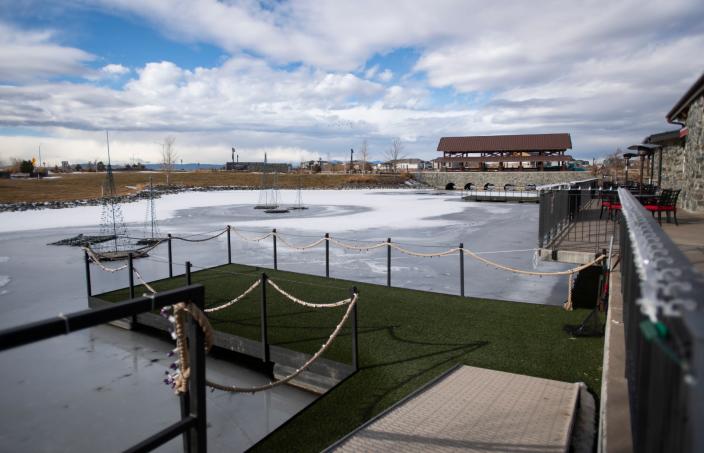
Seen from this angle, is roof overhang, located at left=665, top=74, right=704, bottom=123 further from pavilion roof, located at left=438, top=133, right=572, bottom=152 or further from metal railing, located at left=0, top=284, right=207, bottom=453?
pavilion roof, located at left=438, top=133, right=572, bottom=152

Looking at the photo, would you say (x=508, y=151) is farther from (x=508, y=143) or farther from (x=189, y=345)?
(x=189, y=345)

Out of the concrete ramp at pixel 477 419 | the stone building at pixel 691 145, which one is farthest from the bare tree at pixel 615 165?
the concrete ramp at pixel 477 419

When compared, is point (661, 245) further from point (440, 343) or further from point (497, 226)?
point (497, 226)

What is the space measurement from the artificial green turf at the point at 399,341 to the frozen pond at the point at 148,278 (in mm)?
996

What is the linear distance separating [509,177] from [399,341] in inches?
2497

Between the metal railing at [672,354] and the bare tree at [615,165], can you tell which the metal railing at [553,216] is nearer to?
the metal railing at [672,354]

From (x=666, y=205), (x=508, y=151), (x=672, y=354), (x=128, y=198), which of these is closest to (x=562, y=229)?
(x=666, y=205)

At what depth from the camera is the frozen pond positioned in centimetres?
607

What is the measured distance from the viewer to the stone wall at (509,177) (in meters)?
63.6

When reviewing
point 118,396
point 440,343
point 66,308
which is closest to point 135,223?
point 66,308

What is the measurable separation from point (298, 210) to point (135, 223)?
38.4ft

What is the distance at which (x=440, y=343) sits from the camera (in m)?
7.20

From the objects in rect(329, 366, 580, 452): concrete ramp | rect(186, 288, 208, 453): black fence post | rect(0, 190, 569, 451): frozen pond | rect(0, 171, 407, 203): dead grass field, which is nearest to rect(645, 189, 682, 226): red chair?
rect(0, 190, 569, 451): frozen pond

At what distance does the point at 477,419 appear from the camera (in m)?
4.68
